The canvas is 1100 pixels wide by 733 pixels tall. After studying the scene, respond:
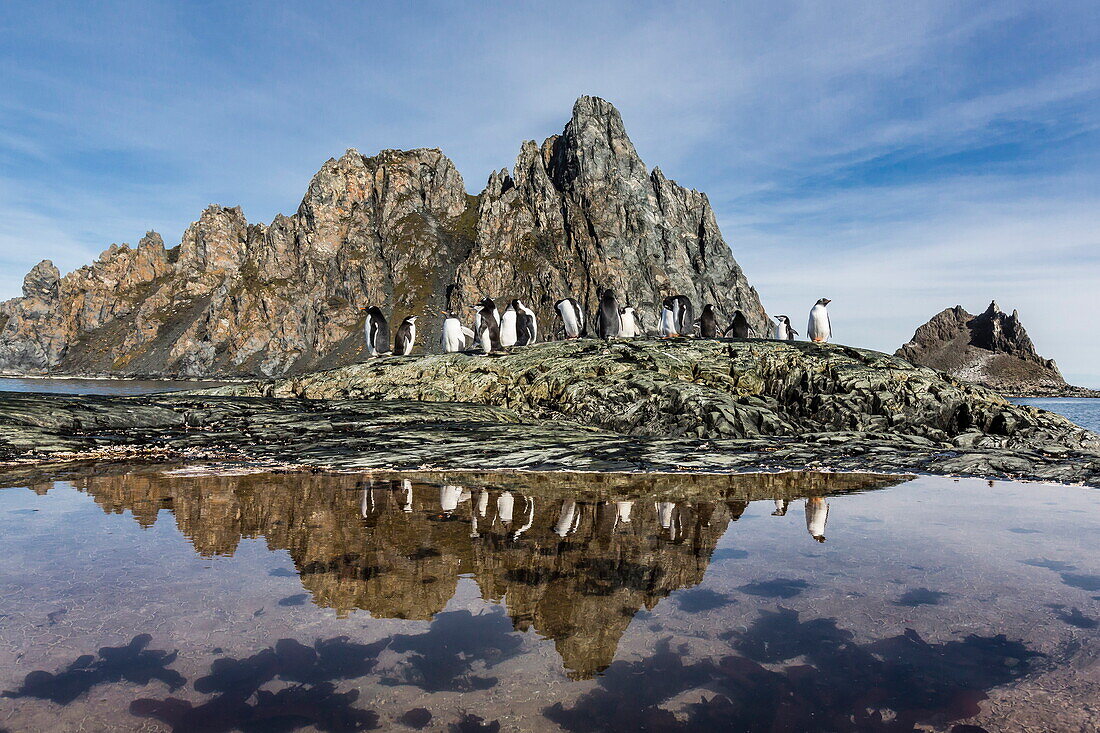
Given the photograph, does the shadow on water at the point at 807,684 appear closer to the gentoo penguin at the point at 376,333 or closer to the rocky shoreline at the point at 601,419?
the rocky shoreline at the point at 601,419

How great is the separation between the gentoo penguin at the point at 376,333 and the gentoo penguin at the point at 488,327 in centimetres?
467

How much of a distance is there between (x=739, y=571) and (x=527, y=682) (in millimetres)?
2114

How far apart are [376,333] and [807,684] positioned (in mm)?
23596

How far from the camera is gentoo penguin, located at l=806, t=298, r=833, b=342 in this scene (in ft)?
72.0

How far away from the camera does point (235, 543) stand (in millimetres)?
4816

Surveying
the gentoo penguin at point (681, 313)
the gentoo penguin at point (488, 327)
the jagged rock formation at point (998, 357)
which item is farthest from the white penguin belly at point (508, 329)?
the jagged rock formation at point (998, 357)

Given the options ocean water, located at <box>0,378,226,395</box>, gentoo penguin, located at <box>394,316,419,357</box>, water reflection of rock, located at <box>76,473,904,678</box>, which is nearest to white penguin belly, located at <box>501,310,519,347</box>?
gentoo penguin, located at <box>394,316,419,357</box>

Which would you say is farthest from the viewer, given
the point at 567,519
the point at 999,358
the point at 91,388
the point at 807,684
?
the point at 999,358

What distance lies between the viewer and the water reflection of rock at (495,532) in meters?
3.56

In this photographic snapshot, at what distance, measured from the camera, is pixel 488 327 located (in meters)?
21.1

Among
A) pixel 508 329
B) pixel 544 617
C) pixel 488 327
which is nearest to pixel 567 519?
pixel 544 617

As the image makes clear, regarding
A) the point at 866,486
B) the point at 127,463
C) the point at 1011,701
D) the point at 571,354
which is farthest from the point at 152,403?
the point at 1011,701

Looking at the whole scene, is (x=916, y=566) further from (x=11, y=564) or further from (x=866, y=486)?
(x=11, y=564)

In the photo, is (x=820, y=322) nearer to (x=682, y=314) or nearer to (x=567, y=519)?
(x=682, y=314)
